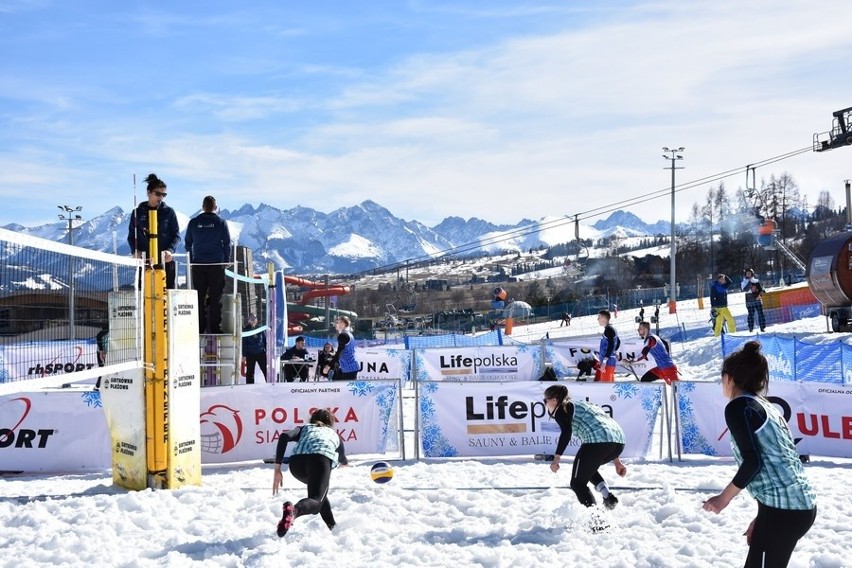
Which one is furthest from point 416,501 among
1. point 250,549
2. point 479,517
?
point 250,549

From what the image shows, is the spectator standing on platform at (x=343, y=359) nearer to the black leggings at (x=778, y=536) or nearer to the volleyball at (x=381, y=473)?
the volleyball at (x=381, y=473)

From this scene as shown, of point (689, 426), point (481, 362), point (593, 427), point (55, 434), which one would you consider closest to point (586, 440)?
point (593, 427)

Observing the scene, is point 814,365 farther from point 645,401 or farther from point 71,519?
point 71,519

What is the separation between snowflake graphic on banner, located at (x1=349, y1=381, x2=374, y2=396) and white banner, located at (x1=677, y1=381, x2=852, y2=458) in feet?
13.8

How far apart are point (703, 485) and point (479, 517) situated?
264 cm

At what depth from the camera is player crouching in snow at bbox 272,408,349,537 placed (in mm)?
7230

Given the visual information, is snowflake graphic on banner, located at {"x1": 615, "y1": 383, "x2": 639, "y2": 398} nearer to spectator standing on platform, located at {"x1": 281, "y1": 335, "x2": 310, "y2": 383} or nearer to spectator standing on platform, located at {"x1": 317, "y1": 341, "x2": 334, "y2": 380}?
spectator standing on platform, located at {"x1": 317, "y1": 341, "x2": 334, "y2": 380}

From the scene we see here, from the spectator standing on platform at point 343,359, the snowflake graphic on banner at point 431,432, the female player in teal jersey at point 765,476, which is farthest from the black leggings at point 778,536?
the spectator standing on platform at point 343,359

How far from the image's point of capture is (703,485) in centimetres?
947

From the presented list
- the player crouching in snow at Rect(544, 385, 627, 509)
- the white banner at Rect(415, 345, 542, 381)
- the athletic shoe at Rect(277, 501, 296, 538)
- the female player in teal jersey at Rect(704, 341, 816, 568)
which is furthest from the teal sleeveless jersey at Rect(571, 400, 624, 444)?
the white banner at Rect(415, 345, 542, 381)

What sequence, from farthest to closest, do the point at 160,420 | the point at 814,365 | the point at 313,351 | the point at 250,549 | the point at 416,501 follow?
the point at 313,351 → the point at 814,365 → the point at 160,420 → the point at 416,501 → the point at 250,549

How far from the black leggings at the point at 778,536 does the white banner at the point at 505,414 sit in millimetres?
7460

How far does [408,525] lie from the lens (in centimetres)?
820

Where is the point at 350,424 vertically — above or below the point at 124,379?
below
